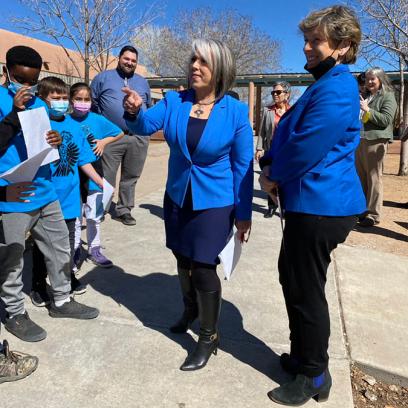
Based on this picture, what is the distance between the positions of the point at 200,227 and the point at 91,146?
1.94 metres

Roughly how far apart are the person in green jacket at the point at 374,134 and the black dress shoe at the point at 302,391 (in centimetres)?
389

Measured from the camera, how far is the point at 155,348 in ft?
8.91

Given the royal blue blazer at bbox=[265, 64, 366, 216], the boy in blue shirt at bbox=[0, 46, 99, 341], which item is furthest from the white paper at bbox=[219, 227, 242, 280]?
the boy in blue shirt at bbox=[0, 46, 99, 341]

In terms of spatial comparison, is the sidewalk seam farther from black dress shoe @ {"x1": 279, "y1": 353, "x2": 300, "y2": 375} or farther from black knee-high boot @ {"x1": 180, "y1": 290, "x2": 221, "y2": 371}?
black knee-high boot @ {"x1": 180, "y1": 290, "x2": 221, "y2": 371}

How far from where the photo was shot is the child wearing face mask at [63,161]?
3.04 meters

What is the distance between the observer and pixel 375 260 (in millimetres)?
4461

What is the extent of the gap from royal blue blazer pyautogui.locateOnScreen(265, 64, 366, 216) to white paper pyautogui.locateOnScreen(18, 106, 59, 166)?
1.42 meters

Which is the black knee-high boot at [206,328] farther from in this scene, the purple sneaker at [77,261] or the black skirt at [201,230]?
the purple sneaker at [77,261]

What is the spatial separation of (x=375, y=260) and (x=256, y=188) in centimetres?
400

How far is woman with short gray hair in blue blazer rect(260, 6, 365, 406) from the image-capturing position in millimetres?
1901

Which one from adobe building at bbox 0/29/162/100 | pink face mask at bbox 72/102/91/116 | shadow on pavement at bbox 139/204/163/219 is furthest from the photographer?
adobe building at bbox 0/29/162/100

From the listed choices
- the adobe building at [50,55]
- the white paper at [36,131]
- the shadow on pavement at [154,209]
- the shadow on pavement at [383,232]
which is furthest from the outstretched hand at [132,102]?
the adobe building at [50,55]

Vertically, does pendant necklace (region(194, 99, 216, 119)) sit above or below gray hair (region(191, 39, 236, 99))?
below

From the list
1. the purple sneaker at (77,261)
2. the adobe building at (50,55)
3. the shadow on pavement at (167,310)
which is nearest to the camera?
the shadow on pavement at (167,310)
